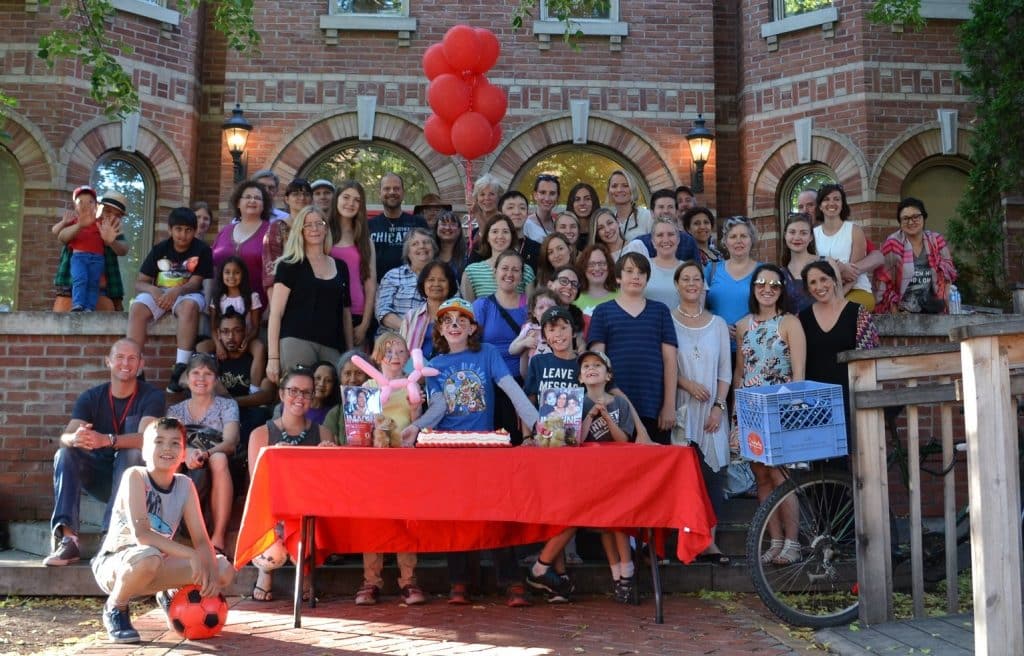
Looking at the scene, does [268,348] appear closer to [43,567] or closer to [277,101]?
[43,567]

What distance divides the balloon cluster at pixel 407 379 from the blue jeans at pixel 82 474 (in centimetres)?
160

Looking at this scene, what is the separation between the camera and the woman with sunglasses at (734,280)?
712 cm


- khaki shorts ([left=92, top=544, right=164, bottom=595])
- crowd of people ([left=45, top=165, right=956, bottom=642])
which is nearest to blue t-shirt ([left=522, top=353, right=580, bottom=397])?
crowd of people ([left=45, top=165, right=956, bottom=642])

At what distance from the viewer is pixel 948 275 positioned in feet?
27.1

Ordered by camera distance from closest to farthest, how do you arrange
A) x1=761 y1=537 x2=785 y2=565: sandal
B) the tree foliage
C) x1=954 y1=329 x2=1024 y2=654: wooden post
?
x1=954 y1=329 x2=1024 y2=654: wooden post → x1=761 y1=537 x2=785 y2=565: sandal → the tree foliage

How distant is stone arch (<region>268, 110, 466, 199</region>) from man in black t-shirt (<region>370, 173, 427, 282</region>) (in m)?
4.41

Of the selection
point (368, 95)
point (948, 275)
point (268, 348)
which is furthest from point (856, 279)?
point (368, 95)

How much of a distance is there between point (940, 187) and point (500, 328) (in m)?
8.33

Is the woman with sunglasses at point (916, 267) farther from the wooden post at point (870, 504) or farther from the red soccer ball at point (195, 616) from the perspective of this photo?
the red soccer ball at point (195, 616)

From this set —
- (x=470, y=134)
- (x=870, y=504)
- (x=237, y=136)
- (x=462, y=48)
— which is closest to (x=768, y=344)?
(x=870, y=504)

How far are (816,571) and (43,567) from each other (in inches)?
177

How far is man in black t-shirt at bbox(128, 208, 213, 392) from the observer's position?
25.1 feet

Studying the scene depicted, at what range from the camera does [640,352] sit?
649 centimetres

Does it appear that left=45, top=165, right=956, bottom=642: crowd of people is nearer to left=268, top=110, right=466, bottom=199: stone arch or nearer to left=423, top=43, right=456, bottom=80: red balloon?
left=423, top=43, right=456, bottom=80: red balloon
